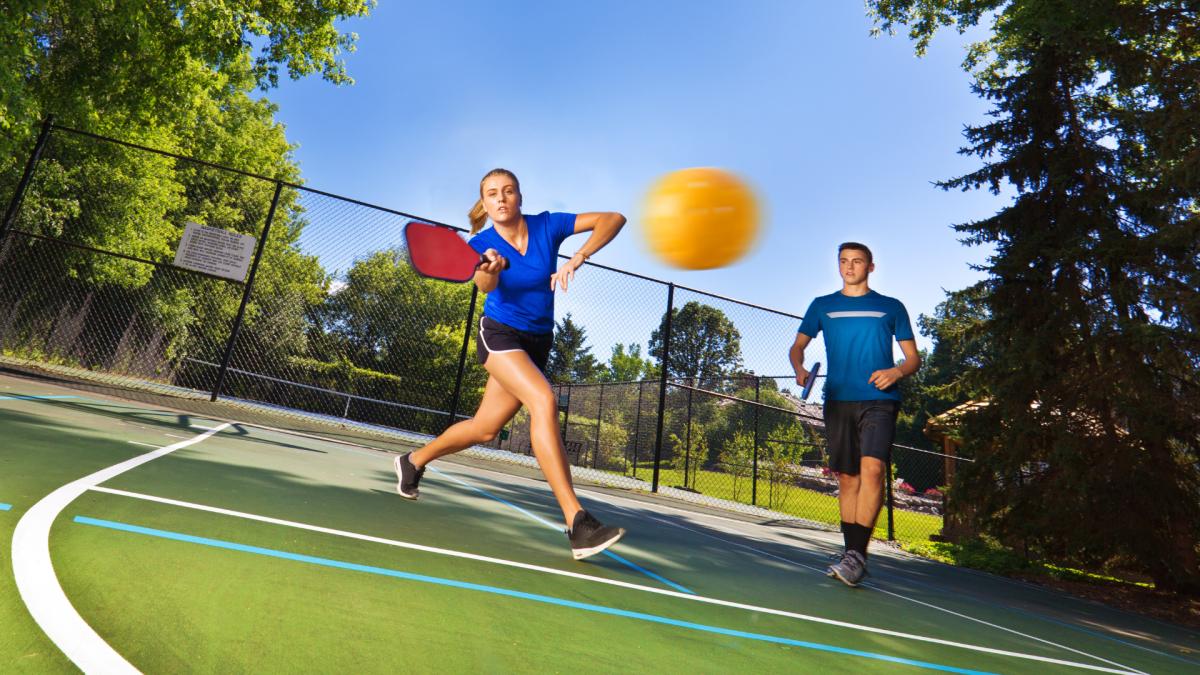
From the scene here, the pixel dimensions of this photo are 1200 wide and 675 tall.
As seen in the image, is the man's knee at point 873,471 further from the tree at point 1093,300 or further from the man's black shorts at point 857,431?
the tree at point 1093,300

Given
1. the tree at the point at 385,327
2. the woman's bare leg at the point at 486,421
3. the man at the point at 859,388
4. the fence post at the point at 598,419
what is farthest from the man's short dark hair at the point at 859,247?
the fence post at the point at 598,419

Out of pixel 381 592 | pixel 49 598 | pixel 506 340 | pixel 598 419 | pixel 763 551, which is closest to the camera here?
pixel 49 598

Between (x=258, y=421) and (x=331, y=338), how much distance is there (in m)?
8.41

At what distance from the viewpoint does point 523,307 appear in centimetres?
329

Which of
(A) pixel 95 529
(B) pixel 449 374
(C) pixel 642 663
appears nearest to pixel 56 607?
(A) pixel 95 529

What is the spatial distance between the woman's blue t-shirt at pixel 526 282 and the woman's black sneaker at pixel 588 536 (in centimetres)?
104

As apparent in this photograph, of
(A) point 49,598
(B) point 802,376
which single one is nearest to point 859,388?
(B) point 802,376

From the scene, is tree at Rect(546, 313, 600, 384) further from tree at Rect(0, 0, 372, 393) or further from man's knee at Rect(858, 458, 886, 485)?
man's knee at Rect(858, 458, 886, 485)

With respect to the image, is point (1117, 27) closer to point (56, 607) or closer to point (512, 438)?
point (56, 607)

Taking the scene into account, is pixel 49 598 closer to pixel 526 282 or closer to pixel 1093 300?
pixel 526 282

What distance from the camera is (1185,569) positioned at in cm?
715

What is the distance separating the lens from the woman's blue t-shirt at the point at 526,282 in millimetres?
3268

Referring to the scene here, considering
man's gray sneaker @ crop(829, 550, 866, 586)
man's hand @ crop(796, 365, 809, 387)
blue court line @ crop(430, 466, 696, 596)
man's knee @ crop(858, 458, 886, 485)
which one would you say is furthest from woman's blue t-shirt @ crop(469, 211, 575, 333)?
man's gray sneaker @ crop(829, 550, 866, 586)

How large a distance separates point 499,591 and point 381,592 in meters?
0.45
